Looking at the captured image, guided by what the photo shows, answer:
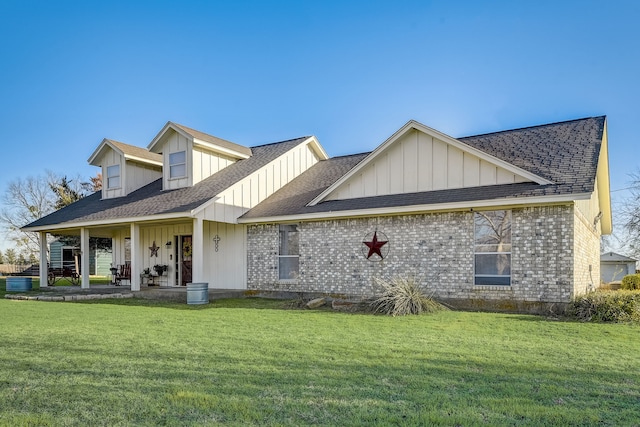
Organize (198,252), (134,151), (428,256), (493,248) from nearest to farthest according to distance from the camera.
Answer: (493,248), (428,256), (198,252), (134,151)

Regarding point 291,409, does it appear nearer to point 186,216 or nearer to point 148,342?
point 148,342

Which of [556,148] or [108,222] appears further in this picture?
[108,222]

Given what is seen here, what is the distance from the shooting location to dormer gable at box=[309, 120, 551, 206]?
11727 millimetres

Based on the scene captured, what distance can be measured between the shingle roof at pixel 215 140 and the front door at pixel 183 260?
4124mm

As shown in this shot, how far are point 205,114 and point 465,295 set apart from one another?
1768cm

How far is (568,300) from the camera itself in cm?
998

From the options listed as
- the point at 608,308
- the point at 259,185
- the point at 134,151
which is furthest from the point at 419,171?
the point at 134,151

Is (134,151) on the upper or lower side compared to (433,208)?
upper

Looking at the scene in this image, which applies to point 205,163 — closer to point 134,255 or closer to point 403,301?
point 134,255

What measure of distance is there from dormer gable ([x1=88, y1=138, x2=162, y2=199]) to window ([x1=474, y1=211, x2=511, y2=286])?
49.3 ft

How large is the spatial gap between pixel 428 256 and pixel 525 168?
3443 millimetres

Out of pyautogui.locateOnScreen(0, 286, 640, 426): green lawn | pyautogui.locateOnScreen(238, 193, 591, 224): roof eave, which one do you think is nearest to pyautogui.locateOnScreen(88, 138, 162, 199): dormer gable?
pyautogui.locateOnScreen(238, 193, 591, 224): roof eave

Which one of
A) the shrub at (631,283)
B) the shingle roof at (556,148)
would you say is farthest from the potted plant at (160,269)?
the shrub at (631,283)

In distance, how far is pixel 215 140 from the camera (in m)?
18.0
